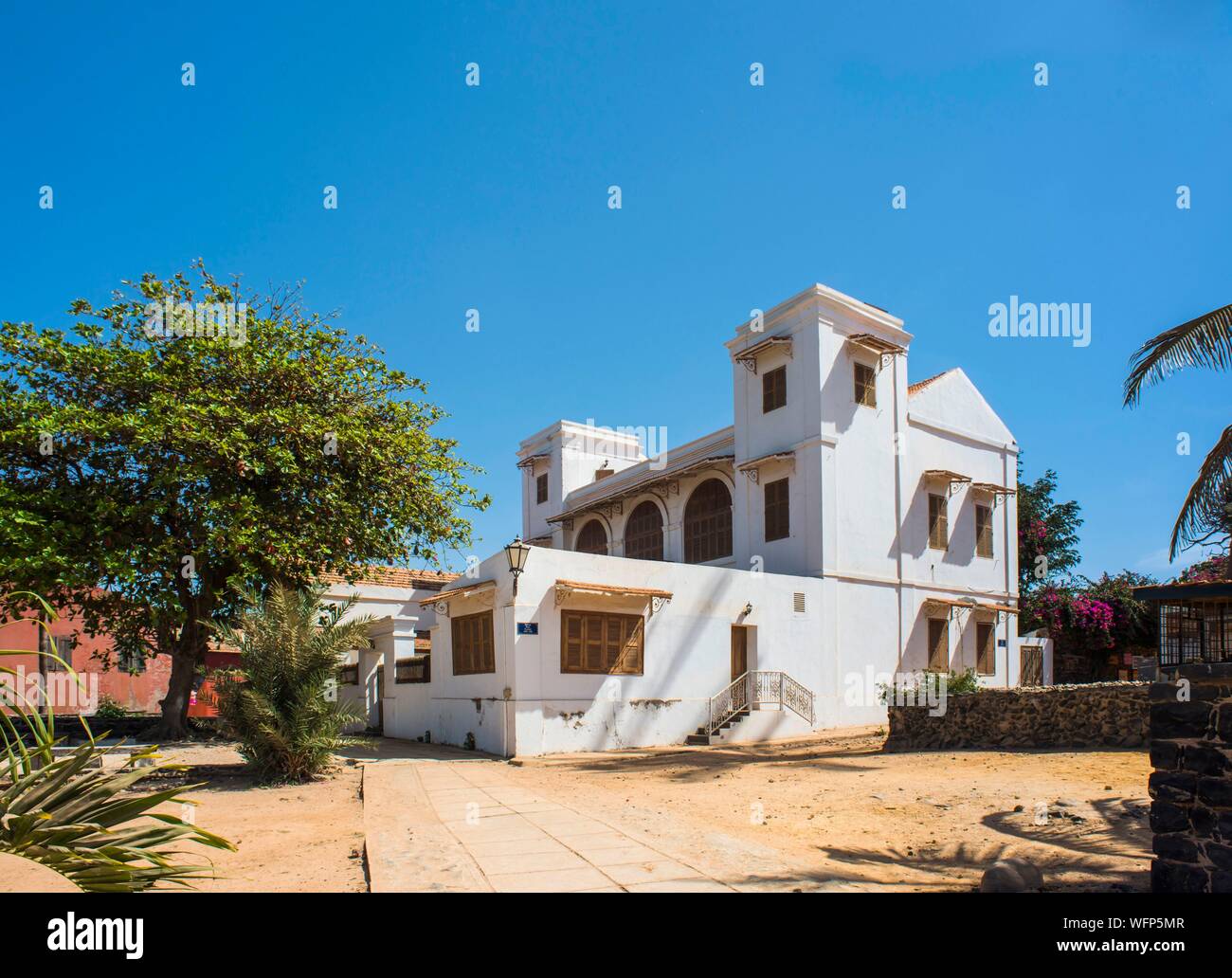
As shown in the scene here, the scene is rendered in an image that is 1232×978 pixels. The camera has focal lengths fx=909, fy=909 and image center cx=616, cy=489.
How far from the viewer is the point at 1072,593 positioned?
2902 centimetres

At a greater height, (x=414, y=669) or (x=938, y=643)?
(x=938, y=643)

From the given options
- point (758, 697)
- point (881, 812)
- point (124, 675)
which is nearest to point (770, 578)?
point (758, 697)

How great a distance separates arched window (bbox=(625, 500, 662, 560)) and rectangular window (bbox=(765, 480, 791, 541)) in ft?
16.6

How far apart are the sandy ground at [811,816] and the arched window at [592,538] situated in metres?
15.2

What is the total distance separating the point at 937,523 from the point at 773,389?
6.05m

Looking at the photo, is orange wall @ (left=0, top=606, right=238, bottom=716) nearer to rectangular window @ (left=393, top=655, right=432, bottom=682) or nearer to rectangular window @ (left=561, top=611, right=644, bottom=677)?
rectangular window @ (left=393, top=655, right=432, bottom=682)

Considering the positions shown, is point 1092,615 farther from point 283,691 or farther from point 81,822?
point 81,822

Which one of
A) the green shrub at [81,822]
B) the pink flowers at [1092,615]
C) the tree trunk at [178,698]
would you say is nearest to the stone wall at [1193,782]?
the green shrub at [81,822]

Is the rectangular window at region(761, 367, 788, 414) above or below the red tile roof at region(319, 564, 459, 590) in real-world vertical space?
above

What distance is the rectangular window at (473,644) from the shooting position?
17.5m

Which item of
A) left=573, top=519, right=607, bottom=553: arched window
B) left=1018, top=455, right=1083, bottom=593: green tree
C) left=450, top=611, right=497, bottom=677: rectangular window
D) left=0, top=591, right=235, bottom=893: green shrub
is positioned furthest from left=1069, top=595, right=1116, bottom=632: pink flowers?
left=0, top=591, right=235, bottom=893: green shrub

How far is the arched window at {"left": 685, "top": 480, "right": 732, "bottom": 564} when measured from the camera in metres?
25.1

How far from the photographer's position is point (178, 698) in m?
19.4

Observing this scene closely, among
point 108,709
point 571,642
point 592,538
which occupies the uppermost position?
point 592,538
